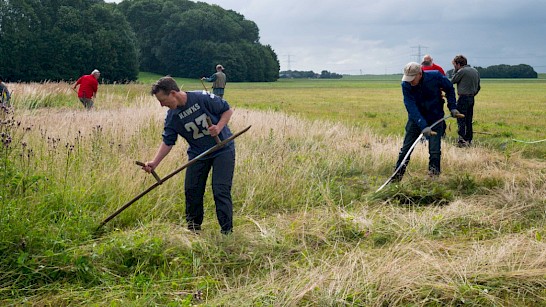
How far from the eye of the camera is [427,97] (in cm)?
732

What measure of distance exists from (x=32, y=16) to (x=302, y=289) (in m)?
50.6

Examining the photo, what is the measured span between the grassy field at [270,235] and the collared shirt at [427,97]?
78 centimetres

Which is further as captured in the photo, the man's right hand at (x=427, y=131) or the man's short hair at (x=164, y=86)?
the man's right hand at (x=427, y=131)

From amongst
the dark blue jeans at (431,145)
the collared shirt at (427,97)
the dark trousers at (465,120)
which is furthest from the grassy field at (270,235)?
the dark trousers at (465,120)

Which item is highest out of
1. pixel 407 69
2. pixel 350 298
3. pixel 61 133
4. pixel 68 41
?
pixel 68 41

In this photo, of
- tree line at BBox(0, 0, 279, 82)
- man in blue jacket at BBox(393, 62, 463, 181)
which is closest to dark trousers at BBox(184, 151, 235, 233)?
man in blue jacket at BBox(393, 62, 463, 181)

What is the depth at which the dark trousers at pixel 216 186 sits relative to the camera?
4.77m

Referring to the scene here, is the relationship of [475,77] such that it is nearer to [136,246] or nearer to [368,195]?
[368,195]

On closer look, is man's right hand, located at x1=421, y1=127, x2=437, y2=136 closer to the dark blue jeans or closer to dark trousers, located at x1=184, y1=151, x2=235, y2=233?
the dark blue jeans

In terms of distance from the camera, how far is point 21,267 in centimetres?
405

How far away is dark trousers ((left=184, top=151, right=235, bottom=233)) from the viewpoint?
4.77m

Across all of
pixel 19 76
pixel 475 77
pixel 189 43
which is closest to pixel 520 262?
pixel 475 77

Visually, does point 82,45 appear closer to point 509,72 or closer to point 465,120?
point 465,120

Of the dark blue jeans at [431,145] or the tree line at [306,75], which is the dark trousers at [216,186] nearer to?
the dark blue jeans at [431,145]
